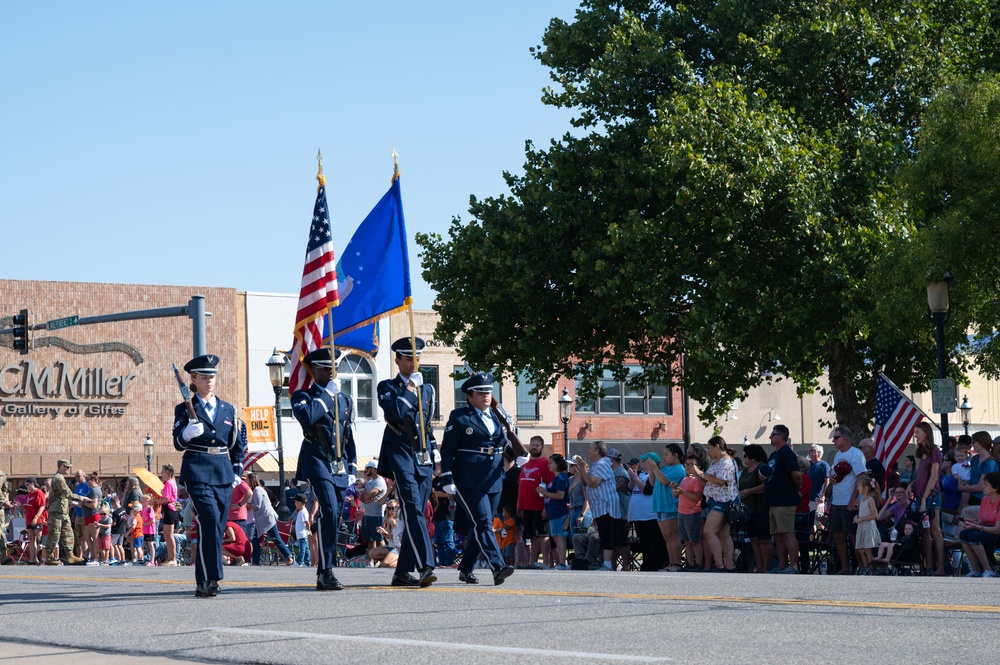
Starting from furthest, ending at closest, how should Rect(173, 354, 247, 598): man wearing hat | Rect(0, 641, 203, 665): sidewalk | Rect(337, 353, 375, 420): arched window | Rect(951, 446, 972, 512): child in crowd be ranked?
Rect(337, 353, 375, 420): arched window
Rect(951, 446, 972, 512): child in crowd
Rect(173, 354, 247, 598): man wearing hat
Rect(0, 641, 203, 665): sidewalk

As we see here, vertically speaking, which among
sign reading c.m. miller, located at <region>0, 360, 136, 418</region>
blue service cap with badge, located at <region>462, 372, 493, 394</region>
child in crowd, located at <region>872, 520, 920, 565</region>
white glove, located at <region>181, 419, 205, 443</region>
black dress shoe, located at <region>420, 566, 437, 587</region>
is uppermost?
sign reading c.m. miller, located at <region>0, 360, 136, 418</region>

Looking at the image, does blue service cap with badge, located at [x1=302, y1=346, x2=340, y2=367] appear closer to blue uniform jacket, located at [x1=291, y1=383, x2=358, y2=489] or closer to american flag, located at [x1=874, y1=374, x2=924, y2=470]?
blue uniform jacket, located at [x1=291, y1=383, x2=358, y2=489]

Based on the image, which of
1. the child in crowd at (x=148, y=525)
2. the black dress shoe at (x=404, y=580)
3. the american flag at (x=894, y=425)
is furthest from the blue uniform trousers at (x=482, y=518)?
the child in crowd at (x=148, y=525)

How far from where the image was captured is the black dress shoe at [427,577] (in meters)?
12.0

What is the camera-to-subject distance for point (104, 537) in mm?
27406

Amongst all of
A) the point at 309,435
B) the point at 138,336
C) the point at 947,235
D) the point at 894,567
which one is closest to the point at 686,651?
the point at 309,435

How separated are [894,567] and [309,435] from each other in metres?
8.02

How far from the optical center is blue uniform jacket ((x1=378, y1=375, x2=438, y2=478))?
11883 millimetres

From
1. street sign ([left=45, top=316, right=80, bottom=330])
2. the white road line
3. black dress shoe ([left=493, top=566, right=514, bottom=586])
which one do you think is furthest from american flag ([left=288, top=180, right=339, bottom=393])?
street sign ([left=45, top=316, right=80, bottom=330])

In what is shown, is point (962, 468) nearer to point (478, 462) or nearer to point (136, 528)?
point (478, 462)

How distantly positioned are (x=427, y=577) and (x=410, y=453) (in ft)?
3.28

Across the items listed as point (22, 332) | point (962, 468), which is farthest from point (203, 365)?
point (22, 332)

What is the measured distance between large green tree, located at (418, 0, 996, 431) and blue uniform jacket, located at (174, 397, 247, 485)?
15.8m

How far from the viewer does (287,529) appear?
28.5 m
